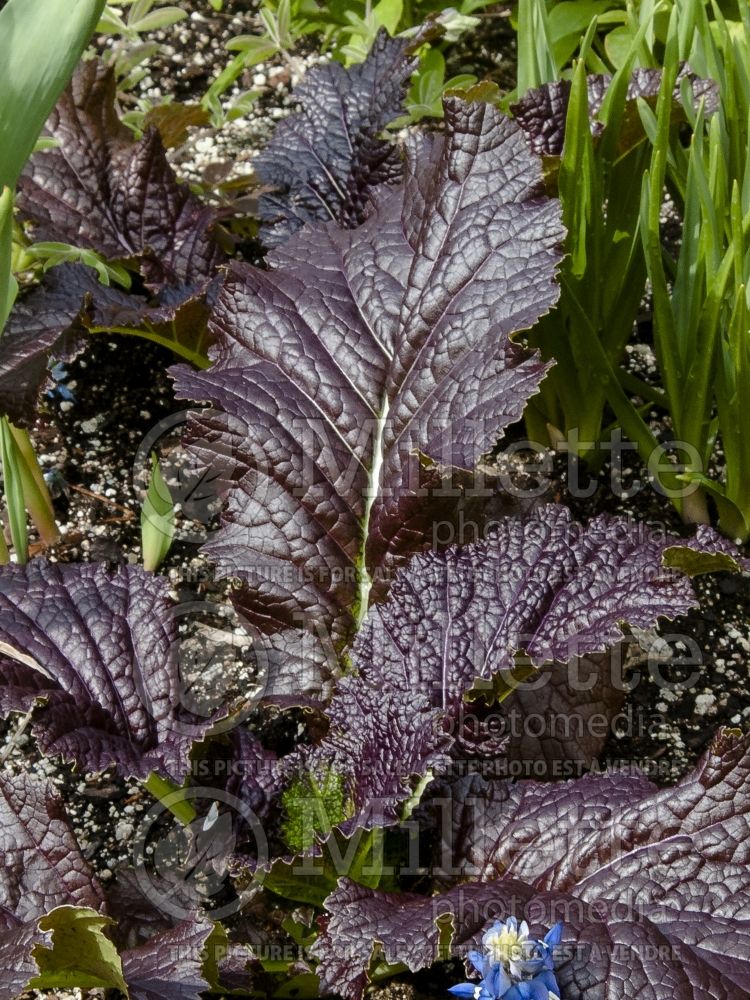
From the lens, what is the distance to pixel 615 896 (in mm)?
1008

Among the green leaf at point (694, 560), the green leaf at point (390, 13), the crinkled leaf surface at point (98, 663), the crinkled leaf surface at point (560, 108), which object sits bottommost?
the crinkled leaf surface at point (98, 663)

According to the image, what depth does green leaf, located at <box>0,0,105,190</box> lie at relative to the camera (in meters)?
0.95

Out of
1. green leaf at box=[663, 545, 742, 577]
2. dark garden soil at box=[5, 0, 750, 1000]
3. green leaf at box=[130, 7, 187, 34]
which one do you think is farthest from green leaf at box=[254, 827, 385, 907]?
green leaf at box=[130, 7, 187, 34]

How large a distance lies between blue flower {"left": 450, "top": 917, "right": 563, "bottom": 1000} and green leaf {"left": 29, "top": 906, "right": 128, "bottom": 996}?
340 millimetres

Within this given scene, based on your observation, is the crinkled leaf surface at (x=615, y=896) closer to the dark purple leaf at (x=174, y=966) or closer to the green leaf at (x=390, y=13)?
the dark purple leaf at (x=174, y=966)

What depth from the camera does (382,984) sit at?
3.95 ft

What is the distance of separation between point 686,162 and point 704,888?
102 cm

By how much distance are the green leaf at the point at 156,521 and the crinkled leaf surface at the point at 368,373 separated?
0.18 m

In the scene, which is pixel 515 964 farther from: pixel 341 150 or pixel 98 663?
pixel 341 150

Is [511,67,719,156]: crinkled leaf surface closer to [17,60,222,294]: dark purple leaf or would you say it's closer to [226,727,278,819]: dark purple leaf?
[17,60,222,294]: dark purple leaf

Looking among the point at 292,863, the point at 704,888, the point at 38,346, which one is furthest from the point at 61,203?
the point at 704,888

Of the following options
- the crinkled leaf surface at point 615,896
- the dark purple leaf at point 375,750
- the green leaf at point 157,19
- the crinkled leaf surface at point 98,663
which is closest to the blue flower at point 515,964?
the crinkled leaf surface at point 615,896

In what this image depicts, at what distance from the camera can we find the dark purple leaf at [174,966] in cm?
100

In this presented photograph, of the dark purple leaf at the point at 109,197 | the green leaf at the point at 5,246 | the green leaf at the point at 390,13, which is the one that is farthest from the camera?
the green leaf at the point at 390,13
